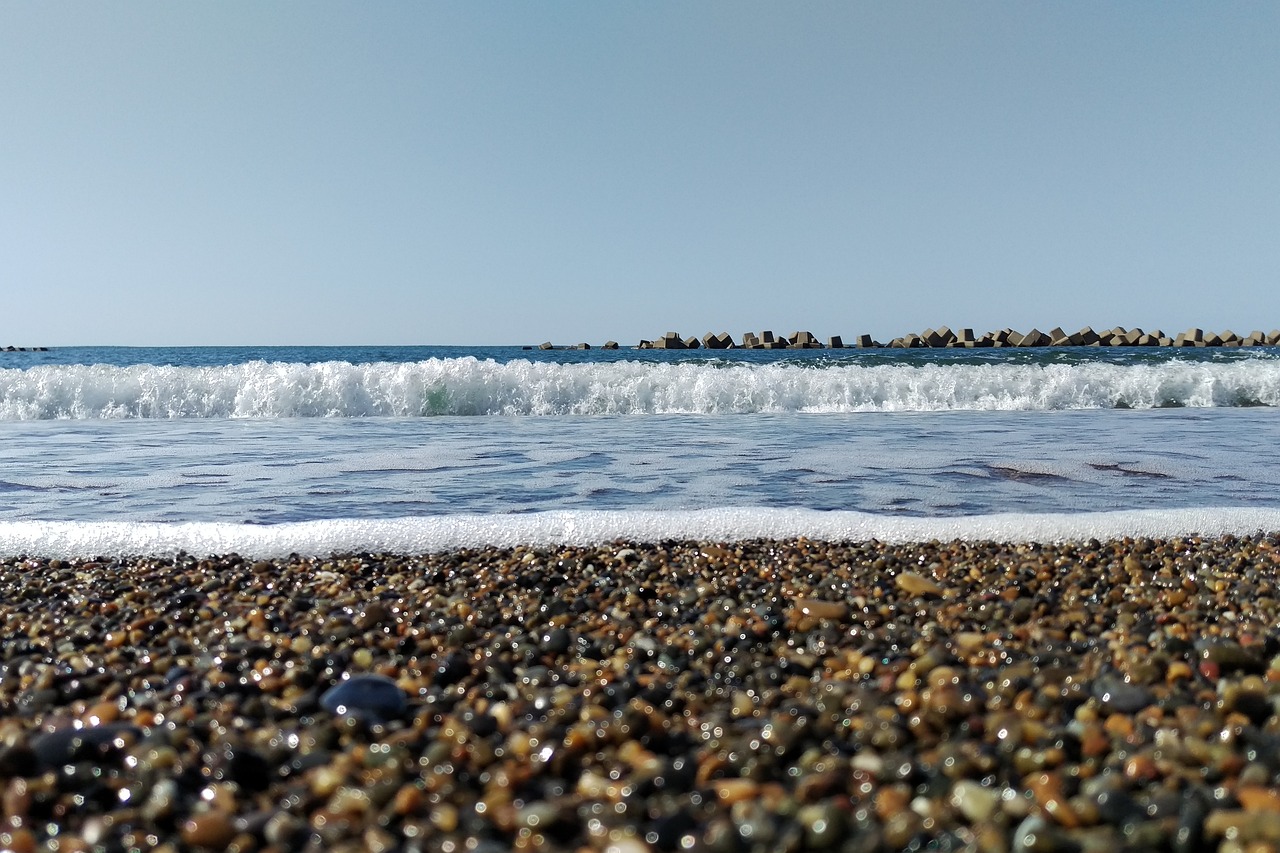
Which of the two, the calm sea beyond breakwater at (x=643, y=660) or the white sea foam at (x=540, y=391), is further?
the white sea foam at (x=540, y=391)

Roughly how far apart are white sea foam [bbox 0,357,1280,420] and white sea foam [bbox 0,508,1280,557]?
362 inches

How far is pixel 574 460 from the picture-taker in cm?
668

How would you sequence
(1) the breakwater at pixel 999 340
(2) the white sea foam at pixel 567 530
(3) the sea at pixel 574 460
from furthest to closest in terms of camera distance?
1. (1) the breakwater at pixel 999 340
2. (3) the sea at pixel 574 460
3. (2) the white sea foam at pixel 567 530

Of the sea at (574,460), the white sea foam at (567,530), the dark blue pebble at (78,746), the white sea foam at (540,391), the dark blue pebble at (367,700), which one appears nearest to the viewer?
the dark blue pebble at (78,746)

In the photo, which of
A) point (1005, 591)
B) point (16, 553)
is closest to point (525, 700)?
point (1005, 591)

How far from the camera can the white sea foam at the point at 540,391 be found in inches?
526

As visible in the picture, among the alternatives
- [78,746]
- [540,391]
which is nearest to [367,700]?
[78,746]

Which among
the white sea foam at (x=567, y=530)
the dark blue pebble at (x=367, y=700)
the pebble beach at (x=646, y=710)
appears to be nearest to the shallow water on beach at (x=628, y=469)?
the white sea foam at (x=567, y=530)

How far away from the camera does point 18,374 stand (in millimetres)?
14227

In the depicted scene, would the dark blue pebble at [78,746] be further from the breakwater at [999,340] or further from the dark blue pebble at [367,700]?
the breakwater at [999,340]

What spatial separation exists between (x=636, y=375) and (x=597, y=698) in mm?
12958

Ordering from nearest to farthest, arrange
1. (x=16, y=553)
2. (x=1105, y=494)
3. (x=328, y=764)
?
1. (x=328, y=764)
2. (x=16, y=553)
3. (x=1105, y=494)

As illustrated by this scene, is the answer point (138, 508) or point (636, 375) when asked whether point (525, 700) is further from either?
point (636, 375)

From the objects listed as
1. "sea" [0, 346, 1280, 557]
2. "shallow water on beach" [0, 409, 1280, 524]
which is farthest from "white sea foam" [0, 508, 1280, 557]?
"shallow water on beach" [0, 409, 1280, 524]
